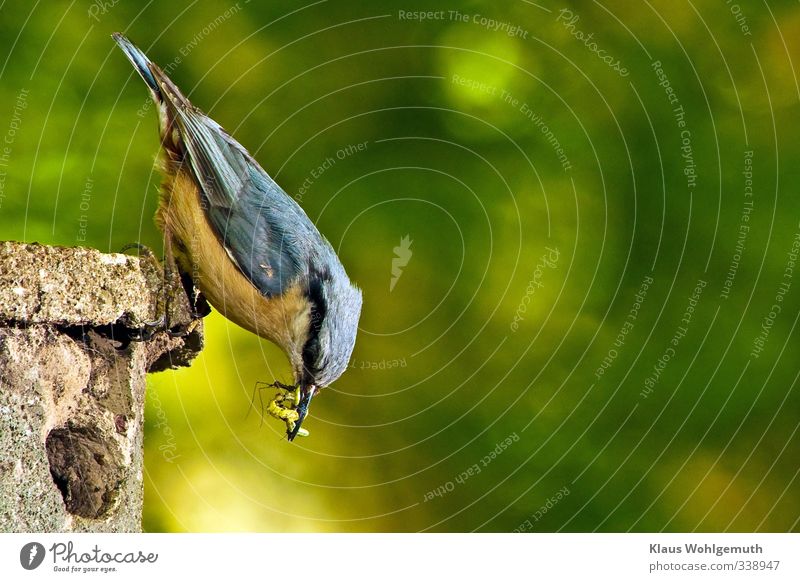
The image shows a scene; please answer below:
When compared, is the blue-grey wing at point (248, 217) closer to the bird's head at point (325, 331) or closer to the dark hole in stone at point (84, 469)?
the bird's head at point (325, 331)

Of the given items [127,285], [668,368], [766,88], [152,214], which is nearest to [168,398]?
[152,214]

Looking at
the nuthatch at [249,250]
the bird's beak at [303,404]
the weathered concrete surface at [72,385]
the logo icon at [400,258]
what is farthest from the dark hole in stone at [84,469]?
the logo icon at [400,258]

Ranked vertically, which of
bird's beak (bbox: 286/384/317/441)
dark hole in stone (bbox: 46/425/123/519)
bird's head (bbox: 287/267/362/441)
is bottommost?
dark hole in stone (bbox: 46/425/123/519)

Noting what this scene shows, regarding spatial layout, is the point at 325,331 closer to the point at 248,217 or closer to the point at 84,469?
the point at 248,217

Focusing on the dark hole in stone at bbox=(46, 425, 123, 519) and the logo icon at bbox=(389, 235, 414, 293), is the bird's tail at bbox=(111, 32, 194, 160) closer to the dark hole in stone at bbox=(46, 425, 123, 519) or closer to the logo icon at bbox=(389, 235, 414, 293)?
the logo icon at bbox=(389, 235, 414, 293)
